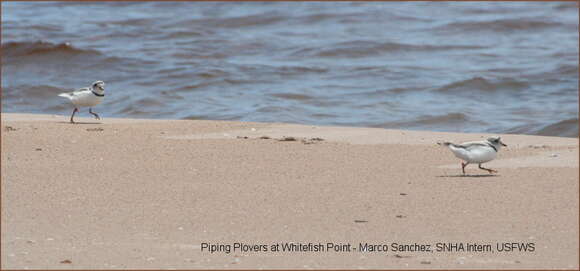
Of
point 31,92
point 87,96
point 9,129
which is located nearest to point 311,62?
point 31,92

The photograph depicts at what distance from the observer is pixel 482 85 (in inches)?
666

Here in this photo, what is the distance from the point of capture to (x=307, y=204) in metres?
7.39

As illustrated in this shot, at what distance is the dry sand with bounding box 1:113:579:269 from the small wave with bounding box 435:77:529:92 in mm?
5987

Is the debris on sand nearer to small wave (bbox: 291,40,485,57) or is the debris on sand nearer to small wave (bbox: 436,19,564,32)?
small wave (bbox: 291,40,485,57)

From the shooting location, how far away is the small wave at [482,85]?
1675 centimetres

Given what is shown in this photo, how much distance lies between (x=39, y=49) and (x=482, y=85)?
30.7 ft

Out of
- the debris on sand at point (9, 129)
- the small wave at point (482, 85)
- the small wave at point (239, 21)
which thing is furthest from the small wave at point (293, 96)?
the small wave at point (239, 21)

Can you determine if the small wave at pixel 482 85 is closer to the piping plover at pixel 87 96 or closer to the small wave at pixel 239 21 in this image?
the piping plover at pixel 87 96

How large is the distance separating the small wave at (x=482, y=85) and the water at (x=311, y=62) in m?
0.02

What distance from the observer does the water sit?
14984 mm

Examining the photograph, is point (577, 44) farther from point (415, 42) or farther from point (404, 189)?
point (404, 189)

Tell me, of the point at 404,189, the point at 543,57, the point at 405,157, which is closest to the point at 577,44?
the point at 543,57

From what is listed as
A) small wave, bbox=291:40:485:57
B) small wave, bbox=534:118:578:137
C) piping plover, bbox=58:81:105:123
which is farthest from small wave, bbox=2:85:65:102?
small wave, bbox=534:118:578:137

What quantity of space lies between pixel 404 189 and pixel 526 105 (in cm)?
804
